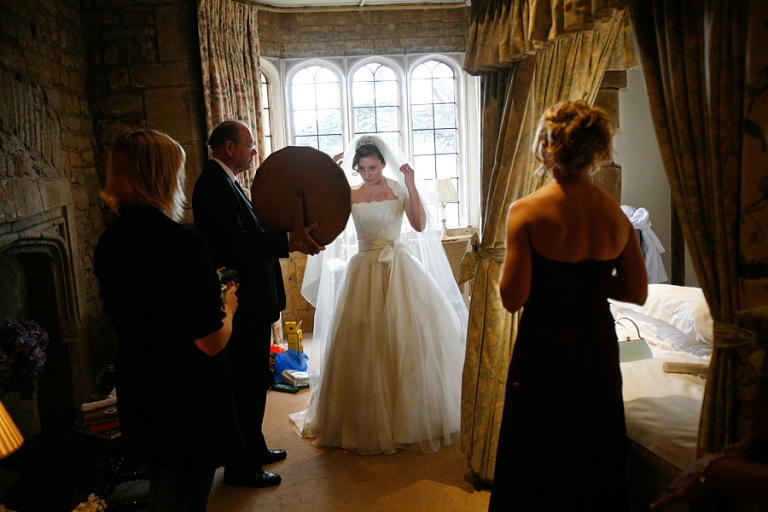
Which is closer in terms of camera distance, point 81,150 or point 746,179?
point 746,179

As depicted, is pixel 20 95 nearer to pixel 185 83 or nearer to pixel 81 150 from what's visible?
pixel 81 150

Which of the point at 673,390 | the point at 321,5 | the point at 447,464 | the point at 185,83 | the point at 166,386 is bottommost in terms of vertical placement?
the point at 447,464

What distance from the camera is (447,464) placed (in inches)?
114

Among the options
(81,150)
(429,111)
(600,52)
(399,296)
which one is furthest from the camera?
(429,111)

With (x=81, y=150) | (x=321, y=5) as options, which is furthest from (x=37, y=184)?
(x=321, y=5)

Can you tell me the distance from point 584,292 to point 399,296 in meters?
1.52

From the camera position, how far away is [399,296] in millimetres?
3166

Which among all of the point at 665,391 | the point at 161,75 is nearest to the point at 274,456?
the point at 665,391

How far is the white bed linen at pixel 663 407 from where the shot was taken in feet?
5.83

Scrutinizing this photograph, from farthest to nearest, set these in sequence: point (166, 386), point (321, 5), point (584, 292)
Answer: point (321, 5)
point (584, 292)
point (166, 386)

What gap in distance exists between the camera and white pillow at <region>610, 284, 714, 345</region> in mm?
2707

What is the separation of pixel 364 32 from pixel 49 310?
4.04 m

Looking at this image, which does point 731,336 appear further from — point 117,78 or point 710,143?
point 117,78

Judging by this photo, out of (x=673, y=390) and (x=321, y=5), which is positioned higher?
(x=321, y=5)
